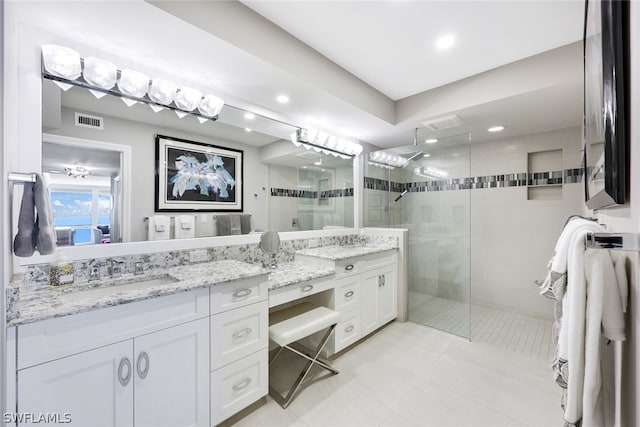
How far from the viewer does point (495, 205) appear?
3264 millimetres

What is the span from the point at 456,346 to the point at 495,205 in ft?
6.20

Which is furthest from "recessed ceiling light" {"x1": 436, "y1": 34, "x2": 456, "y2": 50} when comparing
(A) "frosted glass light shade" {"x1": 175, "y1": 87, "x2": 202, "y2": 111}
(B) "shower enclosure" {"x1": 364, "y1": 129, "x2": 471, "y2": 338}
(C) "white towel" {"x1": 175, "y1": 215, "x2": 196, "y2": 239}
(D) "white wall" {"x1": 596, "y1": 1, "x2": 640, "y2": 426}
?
(C) "white towel" {"x1": 175, "y1": 215, "x2": 196, "y2": 239}

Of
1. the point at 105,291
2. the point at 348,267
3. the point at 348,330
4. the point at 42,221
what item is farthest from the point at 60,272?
the point at 348,330

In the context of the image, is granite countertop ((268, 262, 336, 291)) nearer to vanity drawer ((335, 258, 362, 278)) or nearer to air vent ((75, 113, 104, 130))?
vanity drawer ((335, 258, 362, 278))

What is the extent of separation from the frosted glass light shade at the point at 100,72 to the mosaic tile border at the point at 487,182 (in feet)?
8.58

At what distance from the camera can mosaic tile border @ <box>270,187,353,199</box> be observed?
7.77 feet

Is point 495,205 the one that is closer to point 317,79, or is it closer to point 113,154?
point 317,79

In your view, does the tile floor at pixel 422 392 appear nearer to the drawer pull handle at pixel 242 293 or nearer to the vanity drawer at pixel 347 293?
the vanity drawer at pixel 347 293

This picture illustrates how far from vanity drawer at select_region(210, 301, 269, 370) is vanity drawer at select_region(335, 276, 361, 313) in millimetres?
750

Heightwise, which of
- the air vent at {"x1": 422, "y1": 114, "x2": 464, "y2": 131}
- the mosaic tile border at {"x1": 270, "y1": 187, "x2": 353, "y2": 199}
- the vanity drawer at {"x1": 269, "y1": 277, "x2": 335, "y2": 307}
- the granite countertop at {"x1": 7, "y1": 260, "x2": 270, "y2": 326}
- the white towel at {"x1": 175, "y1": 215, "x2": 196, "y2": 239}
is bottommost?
the vanity drawer at {"x1": 269, "y1": 277, "x2": 335, "y2": 307}

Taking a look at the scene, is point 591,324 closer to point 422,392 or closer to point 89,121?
point 422,392

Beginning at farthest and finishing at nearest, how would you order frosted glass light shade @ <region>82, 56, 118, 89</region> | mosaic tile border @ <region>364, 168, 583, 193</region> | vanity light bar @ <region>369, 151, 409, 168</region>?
vanity light bar @ <region>369, 151, 409, 168</region>, mosaic tile border @ <region>364, 168, 583, 193</region>, frosted glass light shade @ <region>82, 56, 118, 89</region>

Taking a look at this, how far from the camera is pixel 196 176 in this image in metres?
1.84

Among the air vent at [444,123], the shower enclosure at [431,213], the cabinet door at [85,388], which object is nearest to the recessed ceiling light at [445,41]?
the air vent at [444,123]
